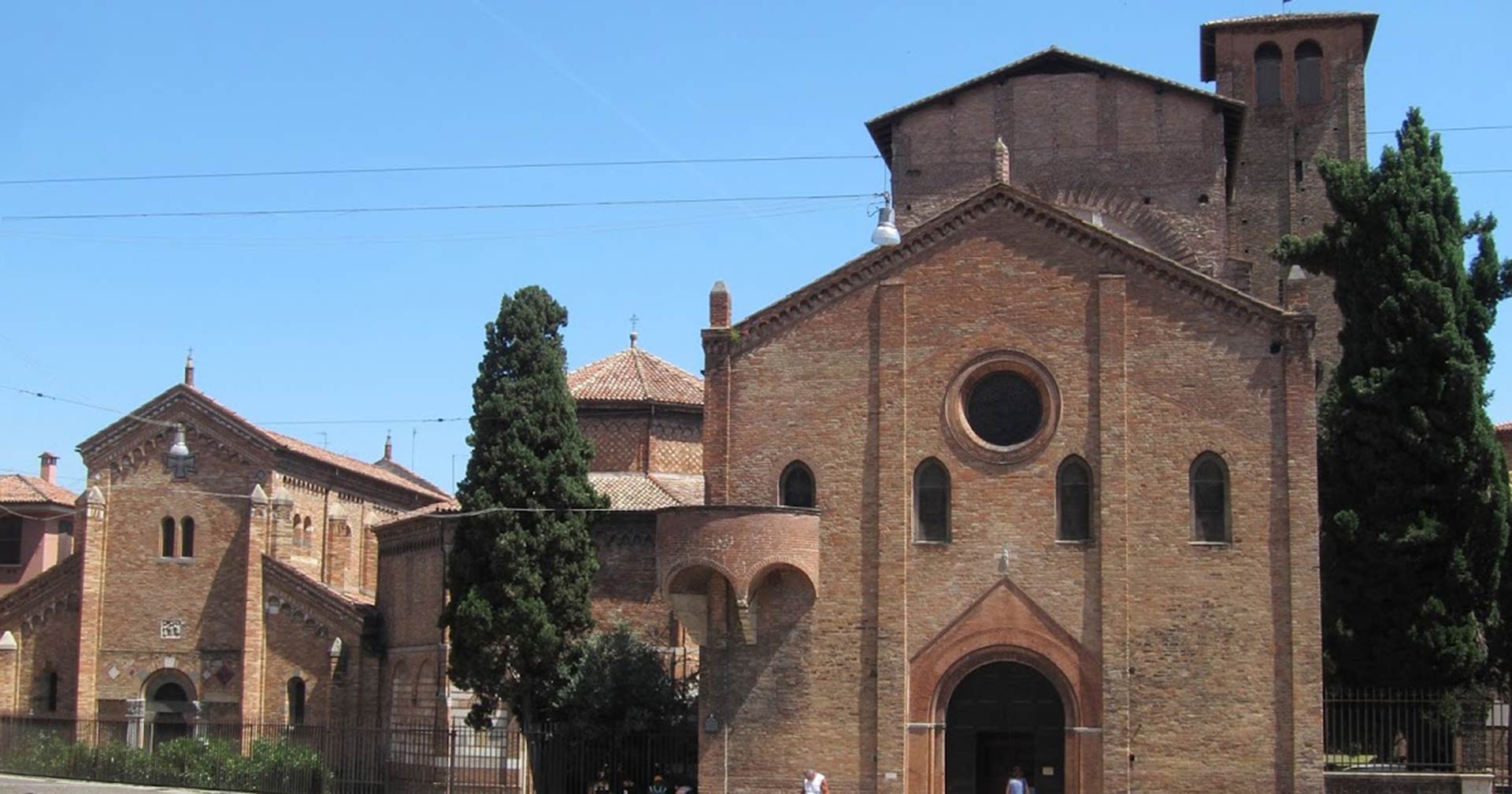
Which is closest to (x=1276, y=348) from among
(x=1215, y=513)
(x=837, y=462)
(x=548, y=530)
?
(x=1215, y=513)

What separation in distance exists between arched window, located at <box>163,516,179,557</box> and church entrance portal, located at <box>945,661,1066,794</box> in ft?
61.9

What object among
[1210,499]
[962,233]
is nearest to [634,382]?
[962,233]

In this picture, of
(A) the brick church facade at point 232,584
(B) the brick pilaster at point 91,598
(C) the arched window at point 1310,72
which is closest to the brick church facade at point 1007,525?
(A) the brick church facade at point 232,584

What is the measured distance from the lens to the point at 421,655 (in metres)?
36.2

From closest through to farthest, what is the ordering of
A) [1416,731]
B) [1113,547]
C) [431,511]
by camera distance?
[1416,731], [1113,547], [431,511]

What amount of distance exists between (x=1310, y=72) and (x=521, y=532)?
1065 inches

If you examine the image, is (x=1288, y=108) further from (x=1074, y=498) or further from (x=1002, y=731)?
(x=1002, y=731)

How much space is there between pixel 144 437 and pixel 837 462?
58.2 ft

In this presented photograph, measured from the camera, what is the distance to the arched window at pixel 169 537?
39344mm

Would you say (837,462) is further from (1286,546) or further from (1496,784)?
(1496,784)

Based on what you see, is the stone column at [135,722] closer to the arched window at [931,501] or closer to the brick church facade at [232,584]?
the brick church facade at [232,584]

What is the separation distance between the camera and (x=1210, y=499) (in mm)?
28031

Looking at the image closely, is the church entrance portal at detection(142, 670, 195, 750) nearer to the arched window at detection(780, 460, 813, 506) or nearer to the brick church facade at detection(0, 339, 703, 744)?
the brick church facade at detection(0, 339, 703, 744)

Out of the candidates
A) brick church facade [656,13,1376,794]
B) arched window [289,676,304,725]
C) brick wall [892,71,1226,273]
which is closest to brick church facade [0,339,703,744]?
arched window [289,676,304,725]
